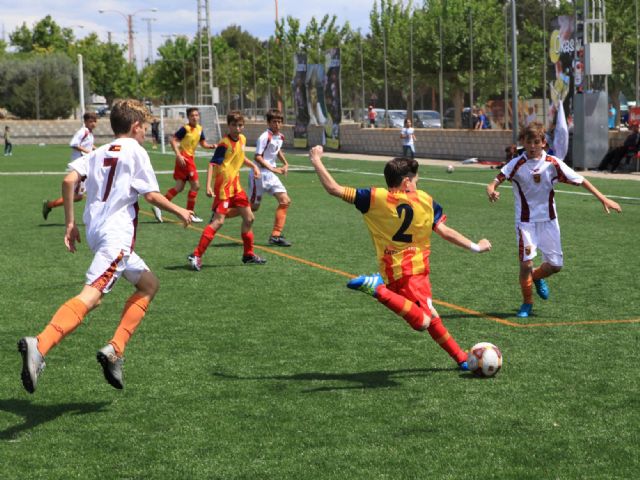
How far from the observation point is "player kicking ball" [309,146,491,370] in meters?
6.95

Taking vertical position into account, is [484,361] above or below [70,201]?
below

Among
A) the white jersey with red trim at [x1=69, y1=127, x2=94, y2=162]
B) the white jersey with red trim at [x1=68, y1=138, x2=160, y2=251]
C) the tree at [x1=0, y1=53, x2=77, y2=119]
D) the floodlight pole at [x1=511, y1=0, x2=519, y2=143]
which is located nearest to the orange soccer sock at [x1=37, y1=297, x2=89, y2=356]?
the white jersey with red trim at [x1=68, y1=138, x2=160, y2=251]

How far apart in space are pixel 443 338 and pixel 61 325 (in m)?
2.63

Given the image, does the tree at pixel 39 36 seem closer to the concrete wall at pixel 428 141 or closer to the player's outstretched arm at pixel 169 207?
the concrete wall at pixel 428 141

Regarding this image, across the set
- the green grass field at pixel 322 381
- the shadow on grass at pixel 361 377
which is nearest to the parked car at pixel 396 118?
the green grass field at pixel 322 381

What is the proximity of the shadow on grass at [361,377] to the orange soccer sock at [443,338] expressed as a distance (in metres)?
0.22

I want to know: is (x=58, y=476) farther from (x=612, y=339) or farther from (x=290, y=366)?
(x=612, y=339)

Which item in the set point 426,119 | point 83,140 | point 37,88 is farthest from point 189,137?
point 37,88

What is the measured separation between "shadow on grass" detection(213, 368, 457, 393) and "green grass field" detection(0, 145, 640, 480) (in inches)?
1.1

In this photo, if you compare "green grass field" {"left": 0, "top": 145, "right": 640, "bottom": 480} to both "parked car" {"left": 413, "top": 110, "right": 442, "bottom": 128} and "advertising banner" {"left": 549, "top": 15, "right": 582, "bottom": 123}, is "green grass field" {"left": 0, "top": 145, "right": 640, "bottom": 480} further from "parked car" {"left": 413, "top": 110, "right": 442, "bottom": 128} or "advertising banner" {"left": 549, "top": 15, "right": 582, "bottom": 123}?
"parked car" {"left": 413, "top": 110, "right": 442, "bottom": 128}

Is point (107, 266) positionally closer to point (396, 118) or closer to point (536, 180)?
point (536, 180)

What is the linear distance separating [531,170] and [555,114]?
25341 mm

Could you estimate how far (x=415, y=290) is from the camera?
7.00 m

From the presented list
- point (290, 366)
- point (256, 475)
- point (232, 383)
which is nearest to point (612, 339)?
point (290, 366)
